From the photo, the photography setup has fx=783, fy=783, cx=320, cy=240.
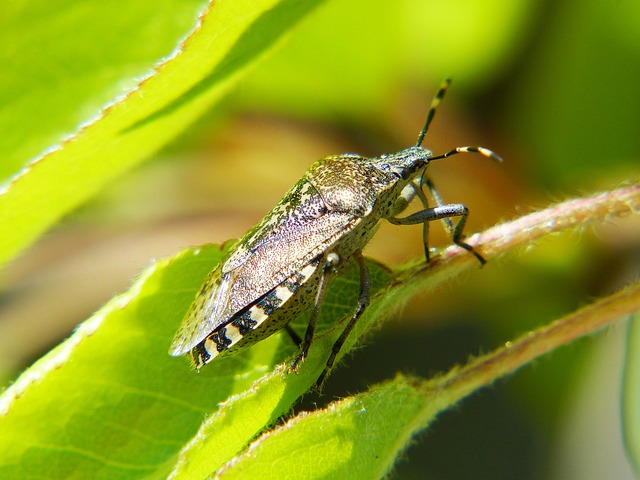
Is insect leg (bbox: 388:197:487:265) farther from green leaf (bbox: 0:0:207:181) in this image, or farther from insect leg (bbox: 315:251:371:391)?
green leaf (bbox: 0:0:207:181)

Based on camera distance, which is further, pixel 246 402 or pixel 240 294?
pixel 240 294

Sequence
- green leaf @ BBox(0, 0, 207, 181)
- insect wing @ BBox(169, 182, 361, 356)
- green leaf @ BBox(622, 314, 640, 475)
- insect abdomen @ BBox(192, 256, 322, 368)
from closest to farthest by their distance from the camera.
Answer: insect abdomen @ BBox(192, 256, 322, 368) < insect wing @ BBox(169, 182, 361, 356) < green leaf @ BBox(622, 314, 640, 475) < green leaf @ BBox(0, 0, 207, 181)

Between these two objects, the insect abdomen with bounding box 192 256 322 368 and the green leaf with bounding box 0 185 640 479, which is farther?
the insect abdomen with bounding box 192 256 322 368

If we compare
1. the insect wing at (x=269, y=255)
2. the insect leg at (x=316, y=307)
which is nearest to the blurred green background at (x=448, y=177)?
the insect wing at (x=269, y=255)

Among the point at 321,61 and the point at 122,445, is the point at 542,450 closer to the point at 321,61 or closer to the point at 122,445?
the point at 321,61

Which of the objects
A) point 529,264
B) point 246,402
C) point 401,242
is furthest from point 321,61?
point 246,402

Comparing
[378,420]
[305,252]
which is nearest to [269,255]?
[305,252]

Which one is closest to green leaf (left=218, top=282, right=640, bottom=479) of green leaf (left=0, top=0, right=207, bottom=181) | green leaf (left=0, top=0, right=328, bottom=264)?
green leaf (left=0, top=0, right=328, bottom=264)
